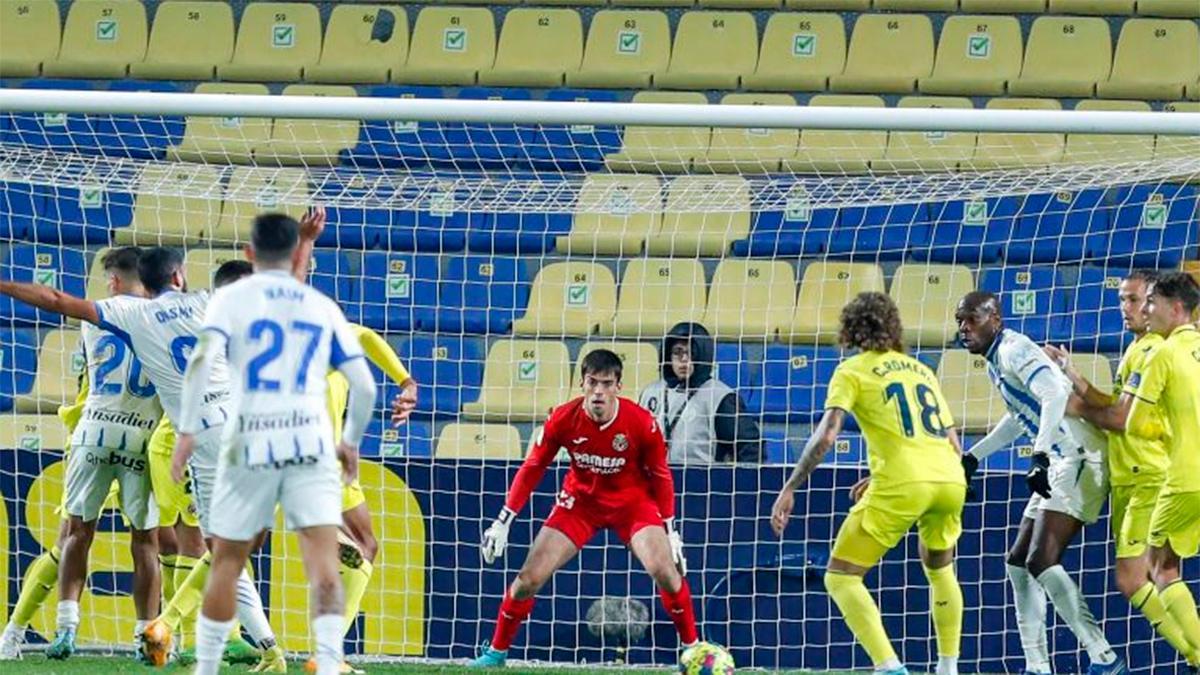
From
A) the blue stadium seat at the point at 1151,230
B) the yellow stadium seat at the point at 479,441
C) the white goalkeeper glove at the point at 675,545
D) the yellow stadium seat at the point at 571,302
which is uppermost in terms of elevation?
the blue stadium seat at the point at 1151,230

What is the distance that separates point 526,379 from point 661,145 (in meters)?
2.22

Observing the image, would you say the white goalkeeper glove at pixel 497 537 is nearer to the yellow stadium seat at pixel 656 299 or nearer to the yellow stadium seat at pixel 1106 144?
the yellow stadium seat at pixel 656 299

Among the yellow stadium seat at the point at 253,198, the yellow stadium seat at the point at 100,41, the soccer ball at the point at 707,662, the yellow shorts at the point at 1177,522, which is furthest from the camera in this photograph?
the yellow stadium seat at the point at 100,41

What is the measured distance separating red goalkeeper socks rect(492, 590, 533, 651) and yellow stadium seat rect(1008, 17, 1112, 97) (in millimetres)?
5674

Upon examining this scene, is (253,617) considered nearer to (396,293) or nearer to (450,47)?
(396,293)

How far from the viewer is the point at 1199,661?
8.90 meters

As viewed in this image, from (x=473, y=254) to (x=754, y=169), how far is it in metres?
2.07

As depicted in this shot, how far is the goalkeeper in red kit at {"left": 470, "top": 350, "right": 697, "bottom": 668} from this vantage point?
9461 mm

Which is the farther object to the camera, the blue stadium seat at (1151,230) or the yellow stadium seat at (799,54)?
the yellow stadium seat at (799,54)

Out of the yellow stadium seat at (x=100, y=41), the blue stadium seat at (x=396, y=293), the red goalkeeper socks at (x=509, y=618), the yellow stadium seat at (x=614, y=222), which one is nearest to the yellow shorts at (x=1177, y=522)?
the red goalkeeper socks at (x=509, y=618)

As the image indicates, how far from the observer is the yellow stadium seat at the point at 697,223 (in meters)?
11.9

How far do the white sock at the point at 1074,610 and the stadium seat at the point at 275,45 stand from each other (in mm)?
6511

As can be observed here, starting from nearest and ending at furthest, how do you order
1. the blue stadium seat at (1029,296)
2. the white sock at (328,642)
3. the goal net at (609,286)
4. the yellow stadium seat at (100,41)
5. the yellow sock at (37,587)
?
1. the white sock at (328,642)
2. the yellow sock at (37,587)
3. the goal net at (609,286)
4. the blue stadium seat at (1029,296)
5. the yellow stadium seat at (100,41)

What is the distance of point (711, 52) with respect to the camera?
13297mm
